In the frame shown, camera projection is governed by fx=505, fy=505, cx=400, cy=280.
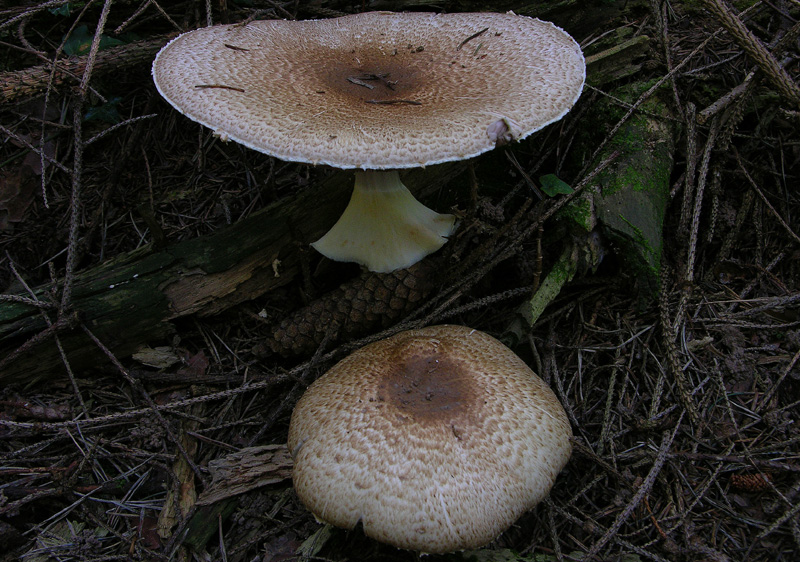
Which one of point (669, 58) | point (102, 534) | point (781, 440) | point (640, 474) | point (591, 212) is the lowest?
point (102, 534)

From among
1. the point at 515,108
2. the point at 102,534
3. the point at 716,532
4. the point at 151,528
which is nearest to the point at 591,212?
Answer: the point at 515,108

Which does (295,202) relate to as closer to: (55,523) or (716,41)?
(55,523)

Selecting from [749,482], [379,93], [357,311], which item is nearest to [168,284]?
[357,311]

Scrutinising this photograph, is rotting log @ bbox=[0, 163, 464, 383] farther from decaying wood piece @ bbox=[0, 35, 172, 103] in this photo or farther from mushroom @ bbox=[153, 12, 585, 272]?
decaying wood piece @ bbox=[0, 35, 172, 103]

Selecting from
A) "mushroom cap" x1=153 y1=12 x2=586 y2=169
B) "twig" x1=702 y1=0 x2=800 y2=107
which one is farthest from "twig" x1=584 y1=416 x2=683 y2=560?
"twig" x1=702 y1=0 x2=800 y2=107

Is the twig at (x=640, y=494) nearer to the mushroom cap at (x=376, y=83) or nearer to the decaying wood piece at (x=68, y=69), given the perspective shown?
the mushroom cap at (x=376, y=83)
